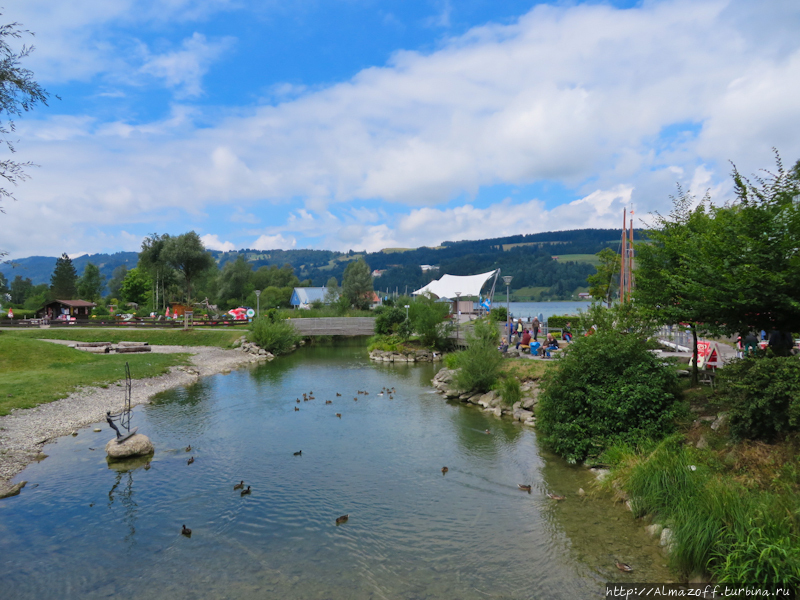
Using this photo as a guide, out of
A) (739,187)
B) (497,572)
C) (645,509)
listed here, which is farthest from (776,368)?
(497,572)

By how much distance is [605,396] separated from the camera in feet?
43.2

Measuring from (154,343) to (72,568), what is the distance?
38094mm

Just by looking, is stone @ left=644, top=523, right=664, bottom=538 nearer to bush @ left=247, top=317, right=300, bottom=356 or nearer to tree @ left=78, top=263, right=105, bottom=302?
bush @ left=247, top=317, right=300, bottom=356

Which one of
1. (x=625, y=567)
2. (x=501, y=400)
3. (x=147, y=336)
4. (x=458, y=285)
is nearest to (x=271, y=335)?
(x=147, y=336)

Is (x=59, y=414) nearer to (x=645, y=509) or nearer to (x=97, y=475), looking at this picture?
(x=97, y=475)

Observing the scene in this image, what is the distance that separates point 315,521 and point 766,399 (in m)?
9.20

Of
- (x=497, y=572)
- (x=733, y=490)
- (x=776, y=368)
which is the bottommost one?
(x=497, y=572)

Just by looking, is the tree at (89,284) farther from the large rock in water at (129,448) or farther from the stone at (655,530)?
the stone at (655,530)

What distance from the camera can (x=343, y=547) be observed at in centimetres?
910

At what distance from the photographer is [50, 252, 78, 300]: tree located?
86.6 metres

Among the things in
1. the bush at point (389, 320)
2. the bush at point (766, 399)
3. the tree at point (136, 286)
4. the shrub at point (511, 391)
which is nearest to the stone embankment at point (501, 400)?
the shrub at point (511, 391)

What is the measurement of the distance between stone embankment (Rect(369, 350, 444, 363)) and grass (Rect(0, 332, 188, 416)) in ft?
49.1

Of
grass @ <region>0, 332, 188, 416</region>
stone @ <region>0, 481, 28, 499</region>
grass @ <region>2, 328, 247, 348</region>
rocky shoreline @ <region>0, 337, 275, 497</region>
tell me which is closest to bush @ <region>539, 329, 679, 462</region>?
stone @ <region>0, 481, 28, 499</region>

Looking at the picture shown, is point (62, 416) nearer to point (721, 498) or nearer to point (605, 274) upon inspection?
point (721, 498)
